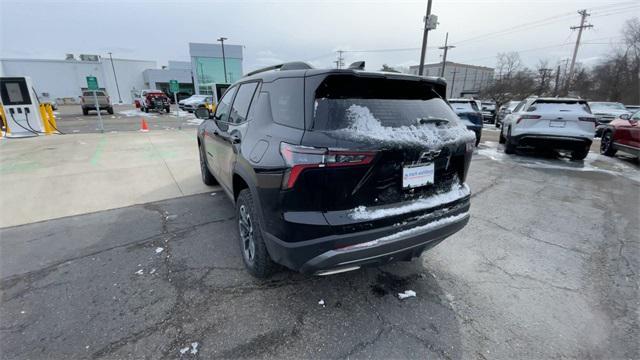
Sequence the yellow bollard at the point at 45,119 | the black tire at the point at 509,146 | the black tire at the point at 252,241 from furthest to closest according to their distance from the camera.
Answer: the yellow bollard at the point at 45,119, the black tire at the point at 509,146, the black tire at the point at 252,241

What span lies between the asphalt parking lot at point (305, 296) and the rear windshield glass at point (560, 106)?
413cm

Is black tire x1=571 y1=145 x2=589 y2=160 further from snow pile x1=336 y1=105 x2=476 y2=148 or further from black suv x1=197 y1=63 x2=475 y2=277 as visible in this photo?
snow pile x1=336 y1=105 x2=476 y2=148

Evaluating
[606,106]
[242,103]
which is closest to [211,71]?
[606,106]

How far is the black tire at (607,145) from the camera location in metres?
8.32

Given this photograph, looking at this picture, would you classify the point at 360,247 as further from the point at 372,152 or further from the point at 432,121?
the point at 432,121

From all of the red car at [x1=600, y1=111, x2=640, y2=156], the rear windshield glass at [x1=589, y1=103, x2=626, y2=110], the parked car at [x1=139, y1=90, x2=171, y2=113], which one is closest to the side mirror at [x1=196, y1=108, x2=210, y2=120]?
the red car at [x1=600, y1=111, x2=640, y2=156]

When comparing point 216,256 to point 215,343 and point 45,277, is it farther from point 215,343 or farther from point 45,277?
point 45,277

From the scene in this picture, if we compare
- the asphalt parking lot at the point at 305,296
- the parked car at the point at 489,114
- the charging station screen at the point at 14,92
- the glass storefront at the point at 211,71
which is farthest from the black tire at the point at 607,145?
the glass storefront at the point at 211,71

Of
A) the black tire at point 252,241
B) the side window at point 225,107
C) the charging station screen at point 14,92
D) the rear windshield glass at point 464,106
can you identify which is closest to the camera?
the black tire at point 252,241

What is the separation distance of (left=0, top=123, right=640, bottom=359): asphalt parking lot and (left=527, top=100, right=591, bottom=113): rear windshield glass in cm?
413

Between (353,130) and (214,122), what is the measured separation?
8.64 feet

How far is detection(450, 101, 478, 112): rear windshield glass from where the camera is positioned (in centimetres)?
947

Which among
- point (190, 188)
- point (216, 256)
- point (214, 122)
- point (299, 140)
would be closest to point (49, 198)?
point (190, 188)

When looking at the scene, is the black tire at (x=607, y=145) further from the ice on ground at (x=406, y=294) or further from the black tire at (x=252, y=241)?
the black tire at (x=252, y=241)
